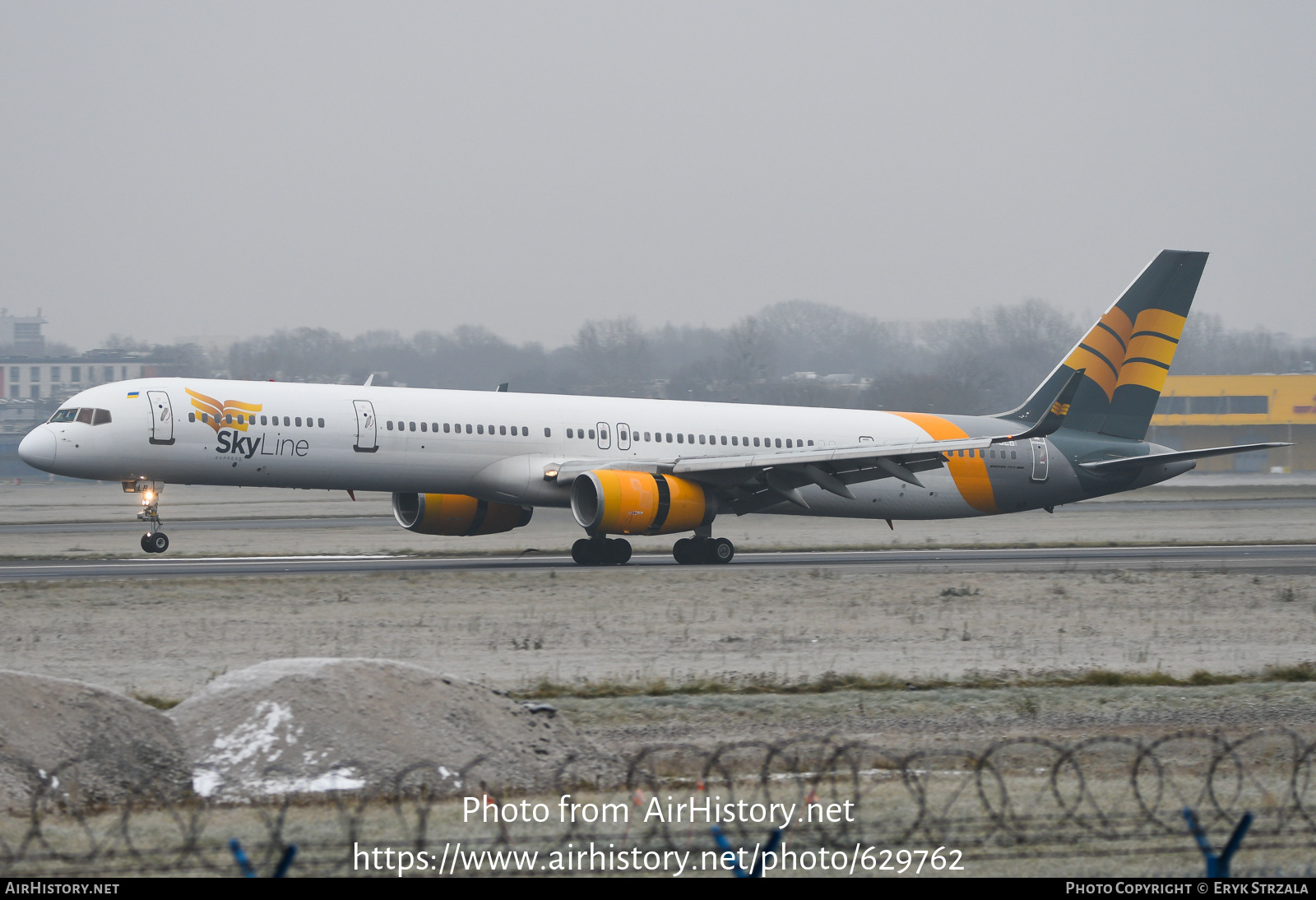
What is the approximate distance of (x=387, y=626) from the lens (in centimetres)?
2145

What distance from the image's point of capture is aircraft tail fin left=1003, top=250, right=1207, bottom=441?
39.0m

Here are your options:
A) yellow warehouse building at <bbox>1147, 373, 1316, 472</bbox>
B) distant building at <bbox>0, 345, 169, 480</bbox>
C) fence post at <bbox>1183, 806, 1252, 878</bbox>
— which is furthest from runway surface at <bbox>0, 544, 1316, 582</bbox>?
distant building at <bbox>0, 345, 169, 480</bbox>

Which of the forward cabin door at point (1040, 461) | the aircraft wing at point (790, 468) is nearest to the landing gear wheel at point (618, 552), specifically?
the aircraft wing at point (790, 468)

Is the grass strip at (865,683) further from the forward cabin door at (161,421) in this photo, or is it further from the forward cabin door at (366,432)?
the forward cabin door at (161,421)

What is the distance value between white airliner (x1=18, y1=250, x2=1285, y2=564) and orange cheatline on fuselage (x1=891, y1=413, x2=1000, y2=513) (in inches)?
2.2

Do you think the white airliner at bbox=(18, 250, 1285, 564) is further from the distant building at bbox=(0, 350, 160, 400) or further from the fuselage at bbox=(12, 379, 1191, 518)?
the distant building at bbox=(0, 350, 160, 400)

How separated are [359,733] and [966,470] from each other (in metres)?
27.8

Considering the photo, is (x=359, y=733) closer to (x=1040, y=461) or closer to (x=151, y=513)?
(x=151, y=513)

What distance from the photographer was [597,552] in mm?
32969

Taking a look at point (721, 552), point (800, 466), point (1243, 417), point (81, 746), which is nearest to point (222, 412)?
point (721, 552)

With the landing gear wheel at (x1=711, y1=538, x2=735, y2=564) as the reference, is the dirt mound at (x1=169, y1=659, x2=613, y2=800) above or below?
above

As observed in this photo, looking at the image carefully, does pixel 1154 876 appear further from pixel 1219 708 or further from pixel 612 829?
pixel 1219 708

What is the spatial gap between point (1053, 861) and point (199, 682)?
1118 centimetres
